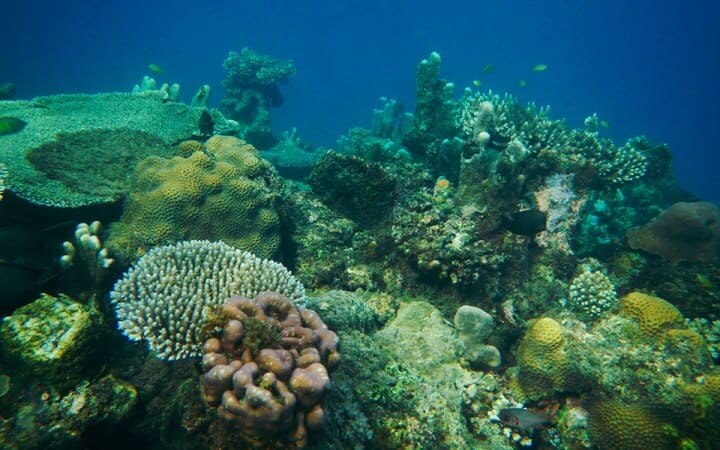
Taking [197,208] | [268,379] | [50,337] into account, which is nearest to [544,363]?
[268,379]

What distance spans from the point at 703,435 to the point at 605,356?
1.09 metres

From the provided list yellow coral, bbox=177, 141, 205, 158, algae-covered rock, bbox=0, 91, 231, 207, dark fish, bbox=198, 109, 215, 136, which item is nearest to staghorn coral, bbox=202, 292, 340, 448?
algae-covered rock, bbox=0, 91, 231, 207

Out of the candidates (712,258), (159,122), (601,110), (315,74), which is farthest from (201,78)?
(601,110)

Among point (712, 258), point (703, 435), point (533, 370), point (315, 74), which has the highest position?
point (315, 74)

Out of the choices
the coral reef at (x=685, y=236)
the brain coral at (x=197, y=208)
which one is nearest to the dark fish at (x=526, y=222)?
the coral reef at (x=685, y=236)

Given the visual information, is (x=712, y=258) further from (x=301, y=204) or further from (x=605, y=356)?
(x=301, y=204)

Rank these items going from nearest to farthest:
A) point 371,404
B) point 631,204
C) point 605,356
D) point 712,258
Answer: point 371,404 < point 605,356 < point 712,258 < point 631,204

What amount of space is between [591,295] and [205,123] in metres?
7.54

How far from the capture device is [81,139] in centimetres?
585

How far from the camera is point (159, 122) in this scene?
22.9 feet

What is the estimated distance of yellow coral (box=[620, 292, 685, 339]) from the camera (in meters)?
4.86

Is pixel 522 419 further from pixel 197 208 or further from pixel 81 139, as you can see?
pixel 81 139

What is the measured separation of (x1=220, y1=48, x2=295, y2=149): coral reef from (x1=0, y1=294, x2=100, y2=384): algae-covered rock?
16.2 meters

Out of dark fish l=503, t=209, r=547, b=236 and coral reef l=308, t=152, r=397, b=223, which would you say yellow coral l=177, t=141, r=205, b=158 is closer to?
coral reef l=308, t=152, r=397, b=223
